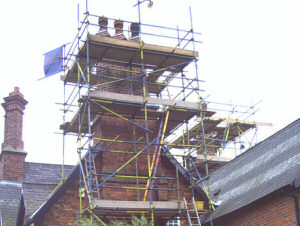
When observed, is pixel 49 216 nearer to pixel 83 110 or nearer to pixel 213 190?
pixel 83 110

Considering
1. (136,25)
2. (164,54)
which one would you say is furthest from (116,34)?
(164,54)

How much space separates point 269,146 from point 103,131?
20.9ft

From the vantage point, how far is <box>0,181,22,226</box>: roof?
20.9m

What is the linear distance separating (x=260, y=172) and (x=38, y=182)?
8.87 m

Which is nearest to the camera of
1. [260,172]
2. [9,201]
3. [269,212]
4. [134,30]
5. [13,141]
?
[269,212]

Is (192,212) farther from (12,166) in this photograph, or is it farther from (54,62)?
(12,166)

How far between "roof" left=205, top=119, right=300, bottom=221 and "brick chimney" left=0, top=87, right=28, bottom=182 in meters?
8.37

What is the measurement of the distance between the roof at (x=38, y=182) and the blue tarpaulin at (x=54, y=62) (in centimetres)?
420

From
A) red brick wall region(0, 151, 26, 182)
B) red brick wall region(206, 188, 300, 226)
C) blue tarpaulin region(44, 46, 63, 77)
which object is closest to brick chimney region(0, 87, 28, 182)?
red brick wall region(0, 151, 26, 182)

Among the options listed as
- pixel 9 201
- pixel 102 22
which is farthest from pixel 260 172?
pixel 9 201

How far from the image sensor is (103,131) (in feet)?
65.8

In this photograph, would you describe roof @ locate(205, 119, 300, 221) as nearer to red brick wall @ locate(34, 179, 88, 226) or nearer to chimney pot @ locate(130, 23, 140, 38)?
red brick wall @ locate(34, 179, 88, 226)

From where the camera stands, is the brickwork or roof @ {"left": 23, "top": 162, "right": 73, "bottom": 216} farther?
the brickwork

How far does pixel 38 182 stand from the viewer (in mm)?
21844
